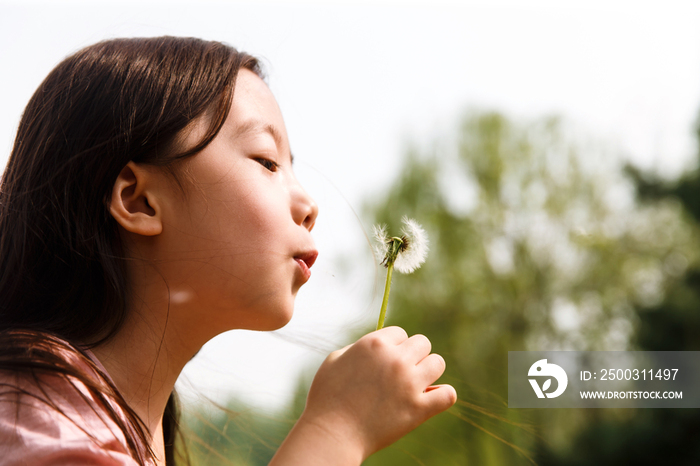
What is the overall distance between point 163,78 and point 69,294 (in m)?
0.34

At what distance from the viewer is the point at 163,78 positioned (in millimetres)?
816

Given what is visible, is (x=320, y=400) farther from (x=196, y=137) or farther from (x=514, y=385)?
(x=514, y=385)

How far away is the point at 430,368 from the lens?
2.48ft

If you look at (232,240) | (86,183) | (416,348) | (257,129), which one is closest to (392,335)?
(416,348)

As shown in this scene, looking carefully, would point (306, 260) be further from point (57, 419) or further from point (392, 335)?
point (57, 419)

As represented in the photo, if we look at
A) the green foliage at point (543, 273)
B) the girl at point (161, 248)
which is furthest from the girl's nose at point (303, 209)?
the green foliage at point (543, 273)

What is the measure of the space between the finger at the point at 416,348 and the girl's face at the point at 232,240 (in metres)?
0.18

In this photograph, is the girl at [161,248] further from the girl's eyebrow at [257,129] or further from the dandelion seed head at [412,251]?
the dandelion seed head at [412,251]

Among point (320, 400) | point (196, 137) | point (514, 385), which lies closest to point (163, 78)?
point (196, 137)

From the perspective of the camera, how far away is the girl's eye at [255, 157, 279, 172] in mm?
813

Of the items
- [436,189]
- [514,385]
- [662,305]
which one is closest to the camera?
[514,385]

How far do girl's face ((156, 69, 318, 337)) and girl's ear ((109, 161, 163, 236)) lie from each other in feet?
0.06

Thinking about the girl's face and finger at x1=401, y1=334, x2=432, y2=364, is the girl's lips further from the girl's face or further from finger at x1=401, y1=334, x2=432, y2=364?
finger at x1=401, y1=334, x2=432, y2=364

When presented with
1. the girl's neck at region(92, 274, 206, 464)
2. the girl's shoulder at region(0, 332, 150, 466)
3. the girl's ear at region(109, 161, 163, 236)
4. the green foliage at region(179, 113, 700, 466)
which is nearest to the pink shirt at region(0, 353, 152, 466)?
the girl's shoulder at region(0, 332, 150, 466)
